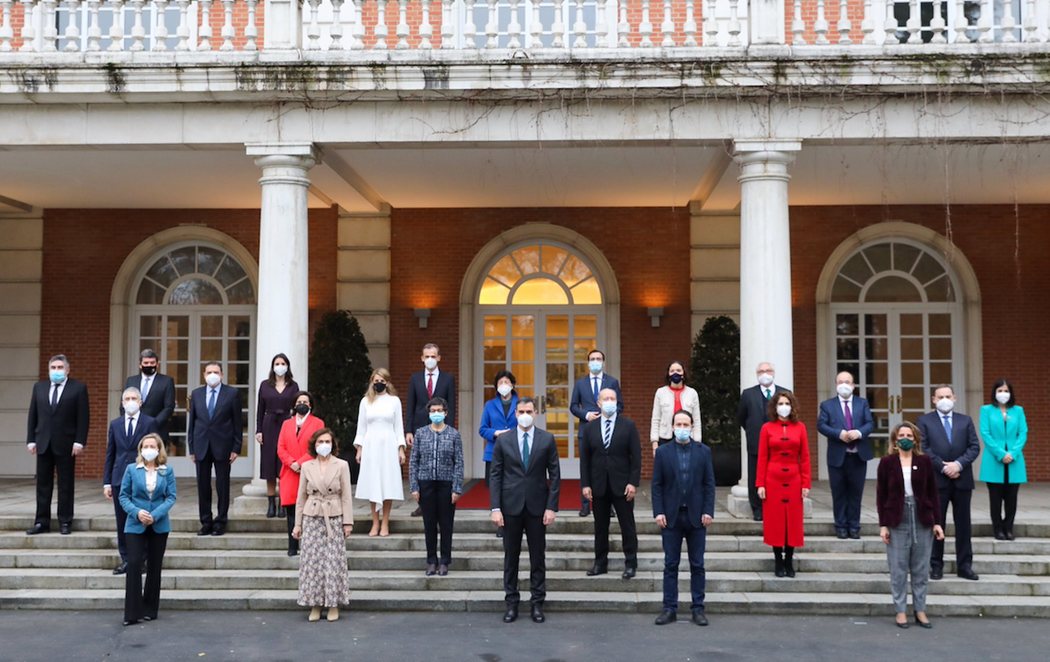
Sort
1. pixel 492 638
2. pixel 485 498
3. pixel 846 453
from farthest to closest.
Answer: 1. pixel 485 498
2. pixel 846 453
3. pixel 492 638

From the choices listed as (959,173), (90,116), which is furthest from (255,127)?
(959,173)

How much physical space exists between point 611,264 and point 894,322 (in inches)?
161

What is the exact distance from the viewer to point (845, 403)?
8617 mm

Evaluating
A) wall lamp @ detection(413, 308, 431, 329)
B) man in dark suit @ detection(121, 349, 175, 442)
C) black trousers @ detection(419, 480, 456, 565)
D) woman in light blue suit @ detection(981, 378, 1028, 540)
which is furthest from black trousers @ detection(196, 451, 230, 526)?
woman in light blue suit @ detection(981, 378, 1028, 540)

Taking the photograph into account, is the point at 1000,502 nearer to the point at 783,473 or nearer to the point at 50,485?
the point at 783,473

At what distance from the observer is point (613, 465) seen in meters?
7.70

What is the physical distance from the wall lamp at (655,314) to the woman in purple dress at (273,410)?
19.2 ft

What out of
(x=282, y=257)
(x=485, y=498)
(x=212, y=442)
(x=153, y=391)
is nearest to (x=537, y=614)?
(x=212, y=442)

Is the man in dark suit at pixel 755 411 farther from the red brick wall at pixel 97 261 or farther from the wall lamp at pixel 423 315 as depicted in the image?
the red brick wall at pixel 97 261

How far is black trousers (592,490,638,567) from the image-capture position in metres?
7.73

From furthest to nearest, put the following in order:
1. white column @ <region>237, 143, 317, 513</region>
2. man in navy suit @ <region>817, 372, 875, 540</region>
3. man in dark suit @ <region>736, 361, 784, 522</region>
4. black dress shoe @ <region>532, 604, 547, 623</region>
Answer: white column @ <region>237, 143, 317, 513</region>, man in dark suit @ <region>736, 361, 784, 522</region>, man in navy suit @ <region>817, 372, 875, 540</region>, black dress shoe @ <region>532, 604, 547, 623</region>

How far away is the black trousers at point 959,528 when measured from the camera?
767 cm

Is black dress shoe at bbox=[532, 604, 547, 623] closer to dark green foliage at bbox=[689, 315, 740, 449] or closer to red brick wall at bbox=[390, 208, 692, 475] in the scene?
dark green foliage at bbox=[689, 315, 740, 449]

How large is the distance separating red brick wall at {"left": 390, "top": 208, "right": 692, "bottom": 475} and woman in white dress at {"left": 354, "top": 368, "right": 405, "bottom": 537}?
15.6 ft
